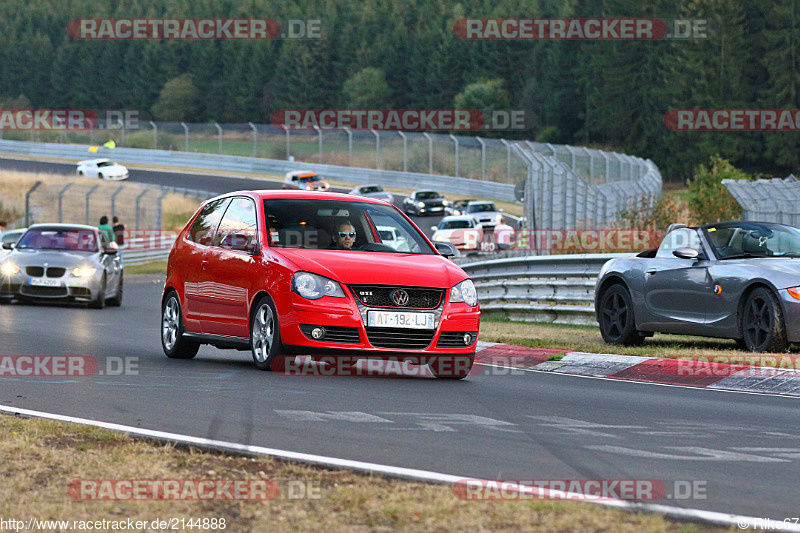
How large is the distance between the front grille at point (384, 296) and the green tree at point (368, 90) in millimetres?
111685

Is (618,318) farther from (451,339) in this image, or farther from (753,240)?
(451,339)

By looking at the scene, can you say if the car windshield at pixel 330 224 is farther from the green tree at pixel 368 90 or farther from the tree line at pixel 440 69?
the green tree at pixel 368 90

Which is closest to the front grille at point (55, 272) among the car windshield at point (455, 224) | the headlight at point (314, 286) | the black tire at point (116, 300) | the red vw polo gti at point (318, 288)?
the black tire at point (116, 300)

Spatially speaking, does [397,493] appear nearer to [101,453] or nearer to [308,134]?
[101,453]

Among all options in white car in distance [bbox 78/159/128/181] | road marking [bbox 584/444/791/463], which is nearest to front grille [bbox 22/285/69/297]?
road marking [bbox 584/444/791/463]

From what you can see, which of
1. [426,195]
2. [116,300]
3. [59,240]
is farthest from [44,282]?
[426,195]

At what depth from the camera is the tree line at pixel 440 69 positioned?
294ft

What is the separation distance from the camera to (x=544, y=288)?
2041cm

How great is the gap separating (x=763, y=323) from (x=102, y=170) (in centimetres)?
6224

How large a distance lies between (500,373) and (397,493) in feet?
21.8

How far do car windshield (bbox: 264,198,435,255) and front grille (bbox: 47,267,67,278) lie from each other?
11.2 meters

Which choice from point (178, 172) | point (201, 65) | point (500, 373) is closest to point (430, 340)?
point (500, 373)

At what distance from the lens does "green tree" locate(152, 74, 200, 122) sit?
132250 mm

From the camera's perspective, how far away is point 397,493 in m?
5.86
